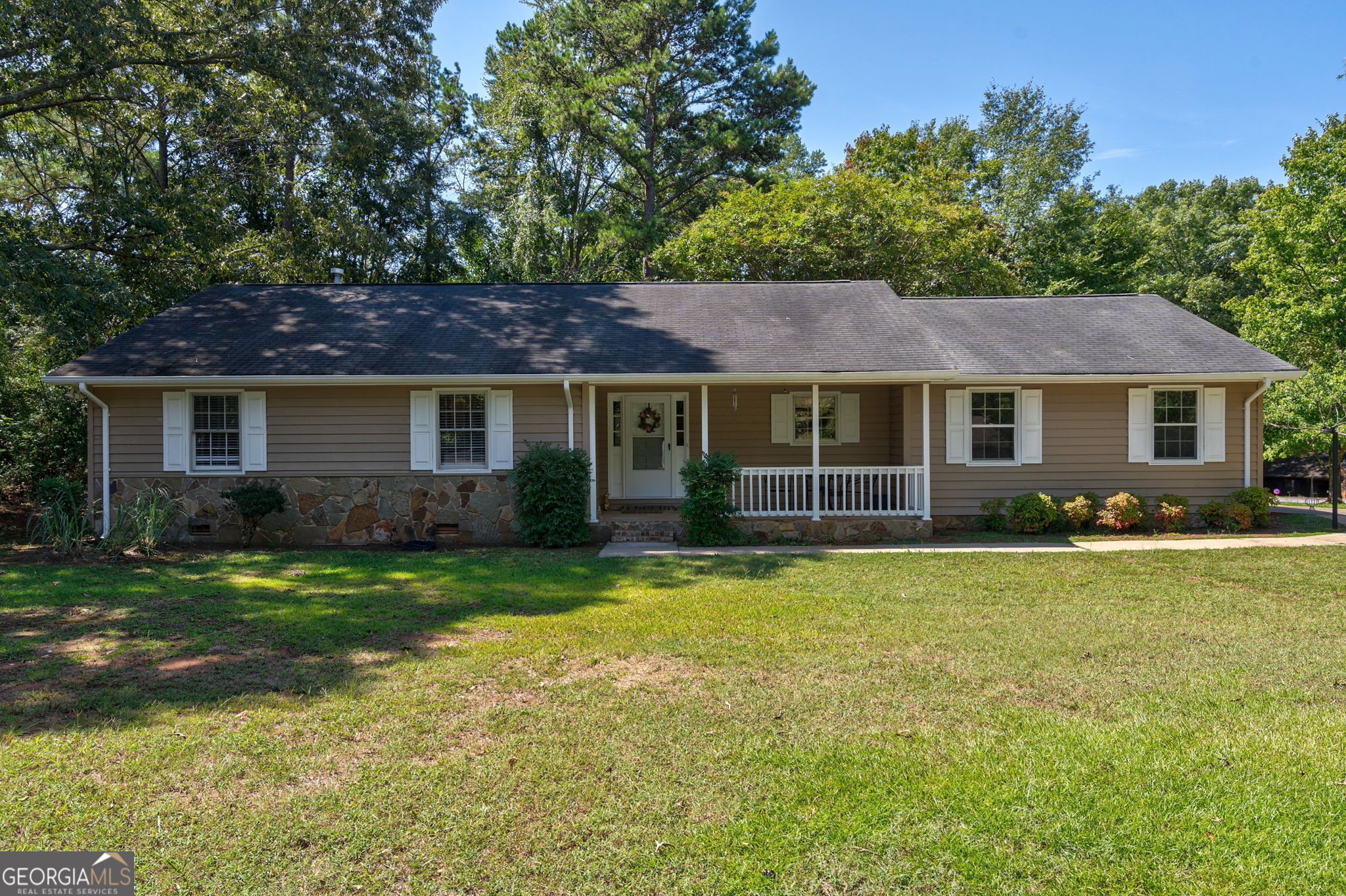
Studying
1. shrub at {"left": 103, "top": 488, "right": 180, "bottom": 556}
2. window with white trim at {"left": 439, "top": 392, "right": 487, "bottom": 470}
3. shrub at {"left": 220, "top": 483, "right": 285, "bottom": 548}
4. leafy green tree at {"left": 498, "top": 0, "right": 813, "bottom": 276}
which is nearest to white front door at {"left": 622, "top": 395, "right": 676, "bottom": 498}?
window with white trim at {"left": 439, "top": 392, "right": 487, "bottom": 470}

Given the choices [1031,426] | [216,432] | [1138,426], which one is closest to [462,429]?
[216,432]

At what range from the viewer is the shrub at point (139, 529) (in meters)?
9.57

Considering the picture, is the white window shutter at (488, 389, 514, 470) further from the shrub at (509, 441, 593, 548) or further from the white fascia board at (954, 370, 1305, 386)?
the white fascia board at (954, 370, 1305, 386)

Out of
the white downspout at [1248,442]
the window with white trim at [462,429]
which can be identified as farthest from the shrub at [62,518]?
the white downspout at [1248,442]

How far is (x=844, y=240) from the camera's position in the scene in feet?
64.3

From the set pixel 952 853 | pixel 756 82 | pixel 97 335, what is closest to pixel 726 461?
pixel 952 853

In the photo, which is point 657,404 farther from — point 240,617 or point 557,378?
point 240,617

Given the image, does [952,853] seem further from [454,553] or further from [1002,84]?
[1002,84]

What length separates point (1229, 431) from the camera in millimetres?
11891

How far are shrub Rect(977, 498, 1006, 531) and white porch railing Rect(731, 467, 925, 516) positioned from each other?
104 centimetres

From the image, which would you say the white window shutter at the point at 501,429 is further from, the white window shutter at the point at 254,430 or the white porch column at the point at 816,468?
the white porch column at the point at 816,468

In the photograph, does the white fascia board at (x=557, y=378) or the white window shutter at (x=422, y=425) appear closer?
the white fascia board at (x=557, y=378)

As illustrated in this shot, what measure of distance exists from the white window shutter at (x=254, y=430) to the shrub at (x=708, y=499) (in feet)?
20.2

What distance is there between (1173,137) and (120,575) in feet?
84.3
